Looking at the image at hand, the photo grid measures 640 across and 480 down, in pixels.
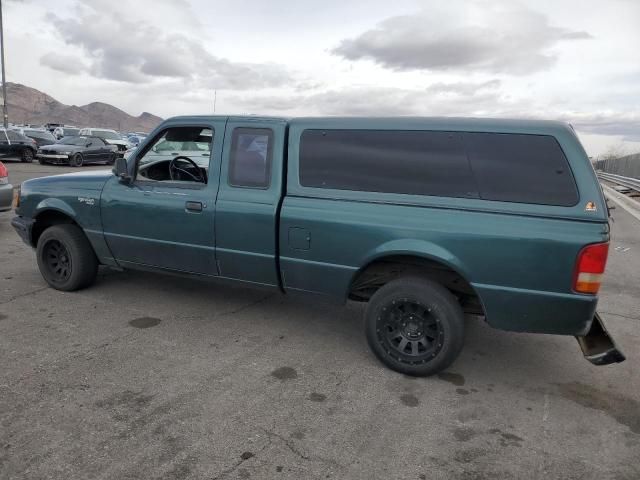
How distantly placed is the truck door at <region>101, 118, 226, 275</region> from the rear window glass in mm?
956

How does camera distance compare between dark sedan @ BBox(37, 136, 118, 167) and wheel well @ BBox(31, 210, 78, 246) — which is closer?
wheel well @ BBox(31, 210, 78, 246)

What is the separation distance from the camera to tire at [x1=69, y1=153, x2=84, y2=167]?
69.7 feet

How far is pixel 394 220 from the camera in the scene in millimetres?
3488

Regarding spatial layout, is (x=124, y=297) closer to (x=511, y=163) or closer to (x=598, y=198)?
(x=511, y=163)

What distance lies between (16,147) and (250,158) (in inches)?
836

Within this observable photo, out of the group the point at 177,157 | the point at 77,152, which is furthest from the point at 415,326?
the point at 77,152

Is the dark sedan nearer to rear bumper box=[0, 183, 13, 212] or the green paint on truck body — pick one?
rear bumper box=[0, 183, 13, 212]

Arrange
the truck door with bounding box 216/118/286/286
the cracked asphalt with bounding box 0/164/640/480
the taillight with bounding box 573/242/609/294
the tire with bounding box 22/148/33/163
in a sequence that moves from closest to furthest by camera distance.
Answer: the cracked asphalt with bounding box 0/164/640/480
the taillight with bounding box 573/242/609/294
the truck door with bounding box 216/118/286/286
the tire with bounding box 22/148/33/163

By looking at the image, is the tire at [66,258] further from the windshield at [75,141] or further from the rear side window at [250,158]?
the windshield at [75,141]

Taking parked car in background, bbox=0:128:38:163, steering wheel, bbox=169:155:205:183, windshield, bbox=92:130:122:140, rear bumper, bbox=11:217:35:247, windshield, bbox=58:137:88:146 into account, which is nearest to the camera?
steering wheel, bbox=169:155:205:183

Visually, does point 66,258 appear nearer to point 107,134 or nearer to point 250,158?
point 250,158

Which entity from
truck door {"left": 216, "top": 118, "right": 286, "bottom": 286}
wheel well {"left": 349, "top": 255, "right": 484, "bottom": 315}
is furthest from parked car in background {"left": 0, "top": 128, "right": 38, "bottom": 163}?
wheel well {"left": 349, "top": 255, "right": 484, "bottom": 315}

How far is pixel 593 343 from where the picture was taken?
3.47 m

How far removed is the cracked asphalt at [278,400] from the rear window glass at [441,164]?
137 cm
